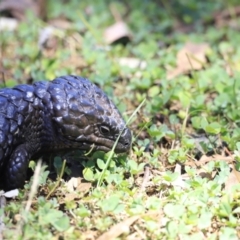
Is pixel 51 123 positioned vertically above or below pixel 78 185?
above

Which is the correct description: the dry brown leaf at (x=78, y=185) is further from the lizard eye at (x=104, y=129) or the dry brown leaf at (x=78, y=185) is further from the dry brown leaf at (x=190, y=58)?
the dry brown leaf at (x=190, y=58)

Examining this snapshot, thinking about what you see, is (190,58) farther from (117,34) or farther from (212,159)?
(212,159)

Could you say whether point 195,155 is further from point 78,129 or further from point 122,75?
point 122,75

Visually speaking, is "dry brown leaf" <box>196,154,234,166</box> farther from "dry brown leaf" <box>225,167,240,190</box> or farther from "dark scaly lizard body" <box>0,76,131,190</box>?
"dark scaly lizard body" <box>0,76,131,190</box>

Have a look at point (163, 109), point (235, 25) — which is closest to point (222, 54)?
point (235, 25)

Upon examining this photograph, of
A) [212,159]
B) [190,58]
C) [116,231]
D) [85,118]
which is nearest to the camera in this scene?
[116,231]

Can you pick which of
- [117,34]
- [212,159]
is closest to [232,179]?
[212,159]

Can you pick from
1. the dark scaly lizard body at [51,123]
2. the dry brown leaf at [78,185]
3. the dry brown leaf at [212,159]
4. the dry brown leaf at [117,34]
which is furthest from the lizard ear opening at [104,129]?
the dry brown leaf at [117,34]
